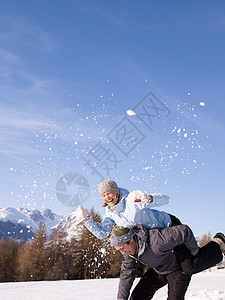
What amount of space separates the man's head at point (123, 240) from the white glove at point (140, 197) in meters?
0.35

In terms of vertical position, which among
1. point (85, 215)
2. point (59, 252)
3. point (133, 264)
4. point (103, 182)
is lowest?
point (59, 252)

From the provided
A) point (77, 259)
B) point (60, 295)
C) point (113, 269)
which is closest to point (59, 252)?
point (77, 259)

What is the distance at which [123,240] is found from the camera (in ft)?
10.9

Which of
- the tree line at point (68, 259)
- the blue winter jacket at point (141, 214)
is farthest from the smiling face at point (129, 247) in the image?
the tree line at point (68, 259)

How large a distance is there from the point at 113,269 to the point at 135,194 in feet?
77.8

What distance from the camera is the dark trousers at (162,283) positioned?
3564 mm

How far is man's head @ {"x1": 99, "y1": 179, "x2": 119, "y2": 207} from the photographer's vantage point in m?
3.84

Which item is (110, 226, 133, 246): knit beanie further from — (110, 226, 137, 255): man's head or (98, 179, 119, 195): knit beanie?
(98, 179, 119, 195): knit beanie

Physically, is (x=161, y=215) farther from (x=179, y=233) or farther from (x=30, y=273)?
(x=30, y=273)

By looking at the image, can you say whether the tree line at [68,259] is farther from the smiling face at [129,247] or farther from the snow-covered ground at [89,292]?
the smiling face at [129,247]

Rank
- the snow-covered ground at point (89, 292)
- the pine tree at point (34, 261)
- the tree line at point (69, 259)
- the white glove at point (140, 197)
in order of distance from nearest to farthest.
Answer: the white glove at point (140, 197) < the snow-covered ground at point (89, 292) < the tree line at point (69, 259) < the pine tree at point (34, 261)

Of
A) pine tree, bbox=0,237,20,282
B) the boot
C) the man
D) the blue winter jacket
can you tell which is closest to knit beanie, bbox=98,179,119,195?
the blue winter jacket

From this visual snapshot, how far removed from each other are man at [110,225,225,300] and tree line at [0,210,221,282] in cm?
2123

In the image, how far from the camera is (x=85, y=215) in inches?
156
